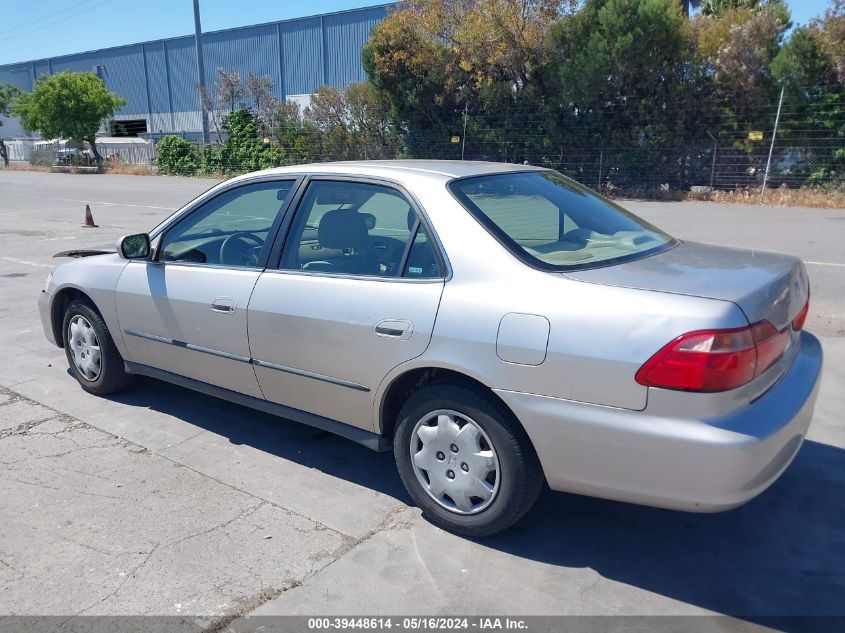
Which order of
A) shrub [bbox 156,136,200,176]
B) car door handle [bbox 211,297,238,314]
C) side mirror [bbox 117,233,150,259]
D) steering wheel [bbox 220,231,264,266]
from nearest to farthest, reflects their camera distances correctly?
car door handle [bbox 211,297,238,314]
steering wheel [bbox 220,231,264,266]
side mirror [bbox 117,233,150,259]
shrub [bbox 156,136,200,176]

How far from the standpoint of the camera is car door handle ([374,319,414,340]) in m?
3.47

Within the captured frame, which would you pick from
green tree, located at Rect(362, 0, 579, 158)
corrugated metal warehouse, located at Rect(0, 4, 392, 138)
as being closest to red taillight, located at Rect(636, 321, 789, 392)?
green tree, located at Rect(362, 0, 579, 158)

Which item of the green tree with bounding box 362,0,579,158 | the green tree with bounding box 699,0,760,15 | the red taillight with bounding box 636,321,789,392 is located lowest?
the red taillight with bounding box 636,321,789,392

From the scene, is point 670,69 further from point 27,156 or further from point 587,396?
point 27,156

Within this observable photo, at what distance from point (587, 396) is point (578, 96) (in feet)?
65.5

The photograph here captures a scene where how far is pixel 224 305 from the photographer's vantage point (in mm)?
4262

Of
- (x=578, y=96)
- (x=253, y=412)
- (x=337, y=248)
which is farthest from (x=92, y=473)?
(x=578, y=96)

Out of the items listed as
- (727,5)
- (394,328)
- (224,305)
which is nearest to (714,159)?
(727,5)

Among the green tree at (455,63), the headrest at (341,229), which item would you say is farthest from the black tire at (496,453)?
the green tree at (455,63)

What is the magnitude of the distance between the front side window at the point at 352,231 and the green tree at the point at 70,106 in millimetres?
40297

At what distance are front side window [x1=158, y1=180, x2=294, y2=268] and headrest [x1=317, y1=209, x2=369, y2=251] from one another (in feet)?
0.98

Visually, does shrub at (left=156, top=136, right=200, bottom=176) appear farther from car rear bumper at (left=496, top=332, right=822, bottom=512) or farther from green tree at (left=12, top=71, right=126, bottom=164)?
car rear bumper at (left=496, top=332, right=822, bottom=512)

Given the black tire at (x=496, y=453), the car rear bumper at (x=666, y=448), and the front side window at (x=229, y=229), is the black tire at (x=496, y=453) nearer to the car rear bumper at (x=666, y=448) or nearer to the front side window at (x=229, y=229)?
the car rear bumper at (x=666, y=448)

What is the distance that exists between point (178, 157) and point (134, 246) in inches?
1257
